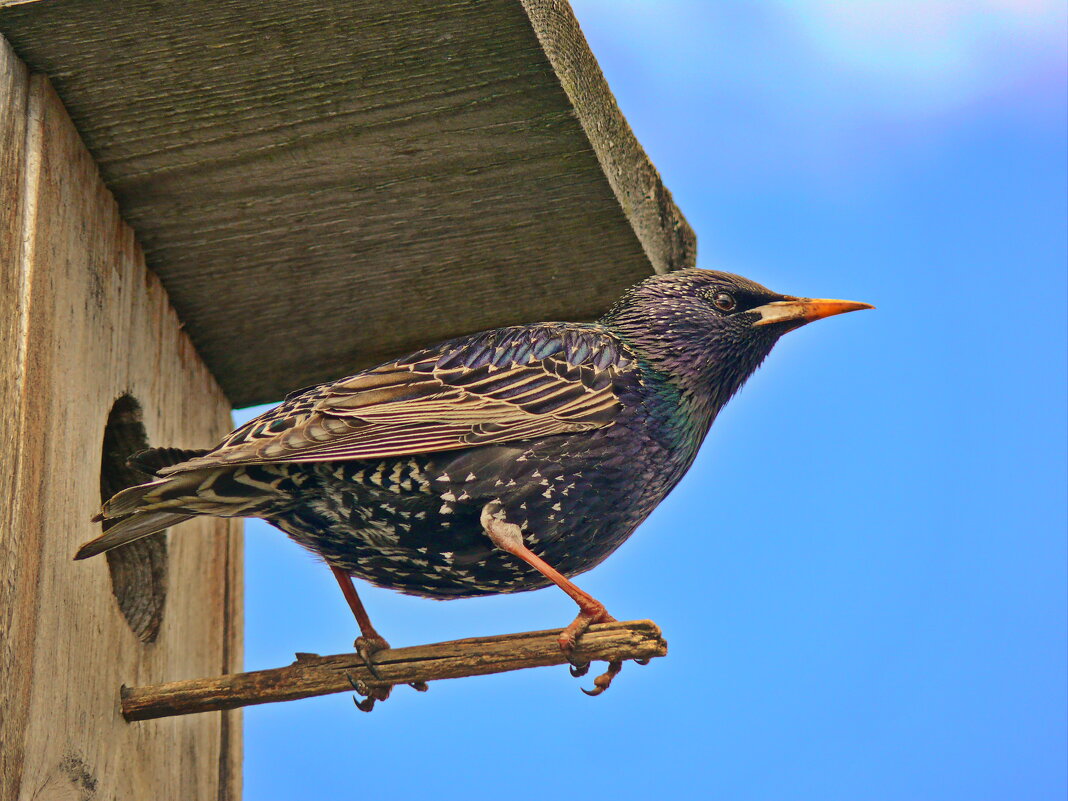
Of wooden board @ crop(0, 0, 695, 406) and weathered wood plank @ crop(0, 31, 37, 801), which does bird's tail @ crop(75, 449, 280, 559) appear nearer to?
weathered wood plank @ crop(0, 31, 37, 801)

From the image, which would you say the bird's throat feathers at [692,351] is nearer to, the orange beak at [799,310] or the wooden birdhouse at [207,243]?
the orange beak at [799,310]

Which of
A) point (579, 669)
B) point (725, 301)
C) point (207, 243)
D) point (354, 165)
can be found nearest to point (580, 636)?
point (579, 669)

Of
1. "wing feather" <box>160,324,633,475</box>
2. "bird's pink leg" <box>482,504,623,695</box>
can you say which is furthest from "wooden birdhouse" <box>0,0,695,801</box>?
"bird's pink leg" <box>482,504,623,695</box>

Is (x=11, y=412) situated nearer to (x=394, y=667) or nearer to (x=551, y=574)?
(x=394, y=667)

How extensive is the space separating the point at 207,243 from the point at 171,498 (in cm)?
76

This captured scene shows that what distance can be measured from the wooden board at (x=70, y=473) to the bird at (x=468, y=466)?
15 cm

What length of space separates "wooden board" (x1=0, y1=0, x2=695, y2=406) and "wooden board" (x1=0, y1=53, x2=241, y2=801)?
13 cm

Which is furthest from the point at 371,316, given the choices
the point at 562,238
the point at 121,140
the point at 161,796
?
the point at 161,796

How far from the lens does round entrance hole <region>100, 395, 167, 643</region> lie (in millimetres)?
3406

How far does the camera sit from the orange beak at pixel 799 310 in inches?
126

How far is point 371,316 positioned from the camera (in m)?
3.72

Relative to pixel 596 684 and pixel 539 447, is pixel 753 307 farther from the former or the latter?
pixel 596 684

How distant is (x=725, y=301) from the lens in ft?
10.9

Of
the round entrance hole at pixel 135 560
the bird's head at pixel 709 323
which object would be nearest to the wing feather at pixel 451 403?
the bird's head at pixel 709 323
